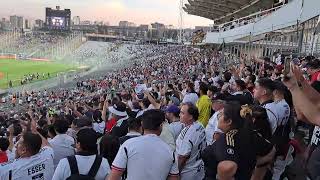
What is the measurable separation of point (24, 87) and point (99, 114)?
116 ft

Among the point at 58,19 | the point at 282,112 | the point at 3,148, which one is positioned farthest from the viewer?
the point at 58,19

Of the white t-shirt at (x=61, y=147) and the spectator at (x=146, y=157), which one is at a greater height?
the spectator at (x=146, y=157)

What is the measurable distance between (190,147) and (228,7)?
160 ft

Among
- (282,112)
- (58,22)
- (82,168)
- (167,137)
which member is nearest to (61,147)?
(167,137)

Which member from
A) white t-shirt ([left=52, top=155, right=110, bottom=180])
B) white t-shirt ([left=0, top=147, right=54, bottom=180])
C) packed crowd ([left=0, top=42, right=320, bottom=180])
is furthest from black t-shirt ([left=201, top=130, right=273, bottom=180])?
white t-shirt ([left=0, top=147, right=54, bottom=180])

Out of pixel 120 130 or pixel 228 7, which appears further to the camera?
pixel 228 7

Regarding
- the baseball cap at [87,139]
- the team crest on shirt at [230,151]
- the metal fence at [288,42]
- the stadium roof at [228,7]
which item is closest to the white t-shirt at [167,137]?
the baseball cap at [87,139]

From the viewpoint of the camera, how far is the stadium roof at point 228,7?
130 ft

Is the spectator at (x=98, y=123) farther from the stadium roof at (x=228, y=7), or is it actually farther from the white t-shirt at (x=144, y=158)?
the stadium roof at (x=228, y=7)

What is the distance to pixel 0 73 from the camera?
66250 mm

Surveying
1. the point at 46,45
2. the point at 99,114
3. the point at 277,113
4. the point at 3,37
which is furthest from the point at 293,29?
the point at 3,37

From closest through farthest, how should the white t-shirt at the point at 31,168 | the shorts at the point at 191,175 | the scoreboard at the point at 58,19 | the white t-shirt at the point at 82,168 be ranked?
the white t-shirt at the point at 82,168
the white t-shirt at the point at 31,168
the shorts at the point at 191,175
the scoreboard at the point at 58,19

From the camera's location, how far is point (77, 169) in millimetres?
4168

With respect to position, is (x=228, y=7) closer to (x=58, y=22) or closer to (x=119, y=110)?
(x=119, y=110)
